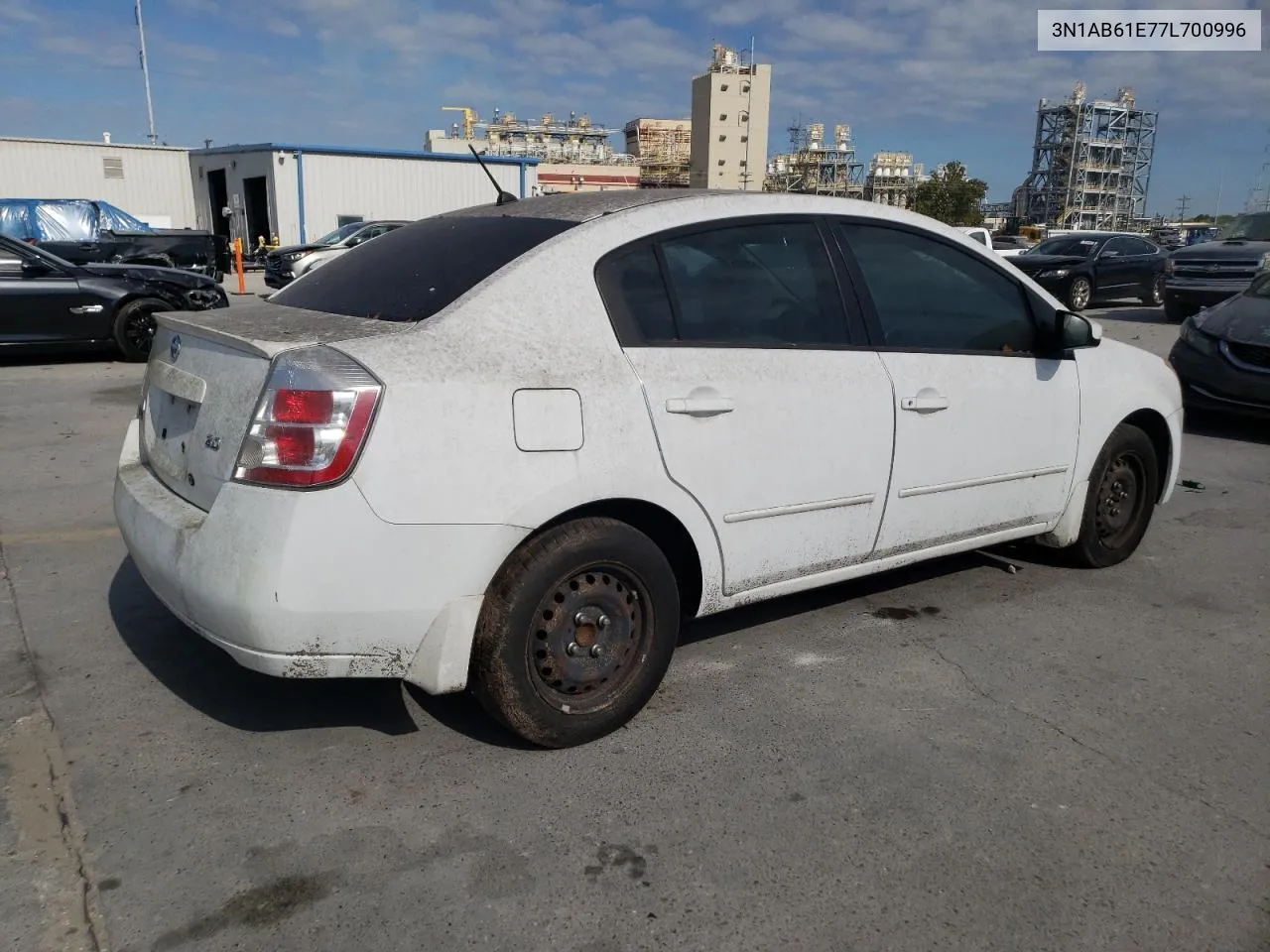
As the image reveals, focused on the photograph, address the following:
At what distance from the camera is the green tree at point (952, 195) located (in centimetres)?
7838

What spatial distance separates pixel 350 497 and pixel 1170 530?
15.7ft

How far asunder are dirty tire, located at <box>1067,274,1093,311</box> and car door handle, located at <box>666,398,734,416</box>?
58.5 feet

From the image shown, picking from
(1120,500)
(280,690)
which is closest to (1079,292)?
(1120,500)

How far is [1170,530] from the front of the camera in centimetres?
550

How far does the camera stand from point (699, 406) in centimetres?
302

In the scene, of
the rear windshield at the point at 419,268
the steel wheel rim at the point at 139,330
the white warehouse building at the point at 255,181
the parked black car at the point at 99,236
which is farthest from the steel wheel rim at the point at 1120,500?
the white warehouse building at the point at 255,181

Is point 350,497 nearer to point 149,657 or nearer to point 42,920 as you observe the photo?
point 42,920

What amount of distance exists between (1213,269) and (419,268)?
1655 centimetres

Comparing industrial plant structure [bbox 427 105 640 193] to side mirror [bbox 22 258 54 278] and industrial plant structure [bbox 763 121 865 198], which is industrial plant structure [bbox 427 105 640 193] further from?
side mirror [bbox 22 258 54 278]

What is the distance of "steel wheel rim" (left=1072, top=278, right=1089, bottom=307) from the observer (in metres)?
18.8

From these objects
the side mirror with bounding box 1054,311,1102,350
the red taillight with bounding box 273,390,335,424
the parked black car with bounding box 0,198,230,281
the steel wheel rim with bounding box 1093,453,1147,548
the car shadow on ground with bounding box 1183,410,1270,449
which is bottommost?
the car shadow on ground with bounding box 1183,410,1270,449

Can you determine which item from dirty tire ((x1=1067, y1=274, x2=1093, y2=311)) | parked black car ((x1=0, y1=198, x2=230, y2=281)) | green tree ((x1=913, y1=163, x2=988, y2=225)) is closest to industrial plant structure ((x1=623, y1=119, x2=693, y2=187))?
green tree ((x1=913, y1=163, x2=988, y2=225))

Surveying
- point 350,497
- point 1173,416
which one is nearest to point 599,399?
point 350,497

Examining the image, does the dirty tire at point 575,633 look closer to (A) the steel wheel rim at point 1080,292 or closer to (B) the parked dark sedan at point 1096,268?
(B) the parked dark sedan at point 1096,268
